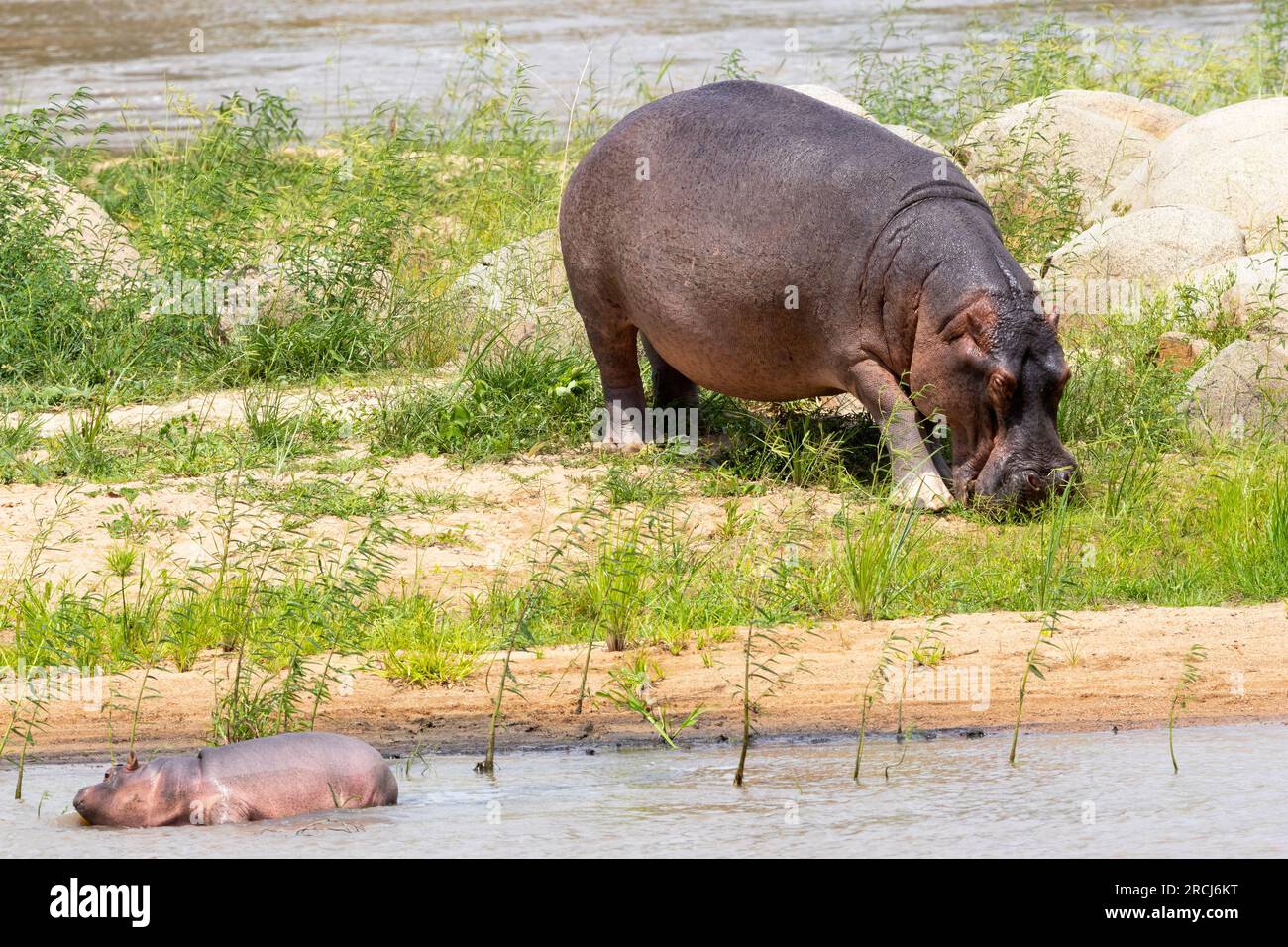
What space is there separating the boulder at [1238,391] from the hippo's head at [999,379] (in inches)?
59.5

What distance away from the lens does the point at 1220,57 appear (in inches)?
669

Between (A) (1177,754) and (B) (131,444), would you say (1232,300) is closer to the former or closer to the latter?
(A) (1177,754)

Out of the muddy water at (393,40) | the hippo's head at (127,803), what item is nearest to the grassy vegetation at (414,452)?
the hippo's head at (127,803)

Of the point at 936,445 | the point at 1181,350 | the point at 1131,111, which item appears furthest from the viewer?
the point at 1131,111

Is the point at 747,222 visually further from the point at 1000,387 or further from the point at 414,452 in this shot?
the point at 414,452

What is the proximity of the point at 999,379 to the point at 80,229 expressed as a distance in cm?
573

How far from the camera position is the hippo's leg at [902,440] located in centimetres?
822

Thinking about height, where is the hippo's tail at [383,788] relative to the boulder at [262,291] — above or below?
below

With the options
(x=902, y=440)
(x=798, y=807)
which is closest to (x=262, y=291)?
(x=902, y=440)

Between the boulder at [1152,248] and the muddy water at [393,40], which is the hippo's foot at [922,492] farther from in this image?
the muddy water at [393,40]

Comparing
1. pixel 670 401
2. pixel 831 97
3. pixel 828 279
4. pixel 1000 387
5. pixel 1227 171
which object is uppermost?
pixel 831 97

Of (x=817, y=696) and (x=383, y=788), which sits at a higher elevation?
(x=383, y=788)

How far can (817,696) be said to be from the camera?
6.64 metres
